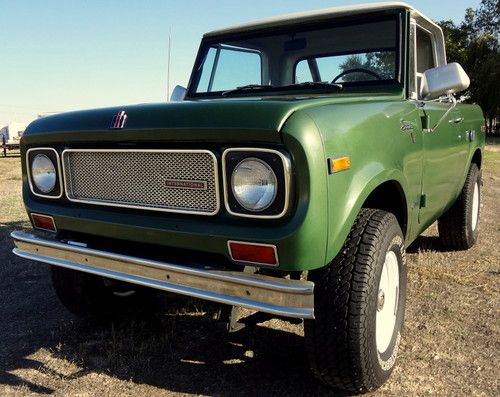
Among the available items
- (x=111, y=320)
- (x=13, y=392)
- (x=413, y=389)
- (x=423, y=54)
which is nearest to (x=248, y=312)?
(x=111, y=320)

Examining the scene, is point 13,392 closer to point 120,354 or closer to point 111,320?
point 120,354

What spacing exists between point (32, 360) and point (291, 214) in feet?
5.98

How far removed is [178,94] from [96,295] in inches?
67.8

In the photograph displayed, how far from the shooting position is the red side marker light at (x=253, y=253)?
6.50 feet

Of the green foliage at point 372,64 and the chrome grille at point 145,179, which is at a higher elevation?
the green foliage at point 372,64

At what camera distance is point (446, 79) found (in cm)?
312

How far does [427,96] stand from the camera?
11.0 ft

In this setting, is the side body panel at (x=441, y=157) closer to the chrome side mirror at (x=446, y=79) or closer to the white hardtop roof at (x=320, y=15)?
the chrome side mirror at (x=446, y=79)

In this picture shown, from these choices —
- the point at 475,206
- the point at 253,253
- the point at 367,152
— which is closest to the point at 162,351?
the point at 253,253

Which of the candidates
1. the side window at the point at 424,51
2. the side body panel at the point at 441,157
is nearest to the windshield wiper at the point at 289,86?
the side body panel at the point at 441,157

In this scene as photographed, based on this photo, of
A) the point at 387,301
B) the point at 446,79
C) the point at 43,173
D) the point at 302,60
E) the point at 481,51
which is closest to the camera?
the point at 387,301

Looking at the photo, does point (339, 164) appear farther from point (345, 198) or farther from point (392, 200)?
point (392, 200)

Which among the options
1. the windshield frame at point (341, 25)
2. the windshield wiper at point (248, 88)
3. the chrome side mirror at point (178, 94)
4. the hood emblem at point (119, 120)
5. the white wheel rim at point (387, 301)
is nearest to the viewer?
the hood emblem at point (119, 120)

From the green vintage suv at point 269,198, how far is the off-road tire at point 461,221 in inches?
57.7
